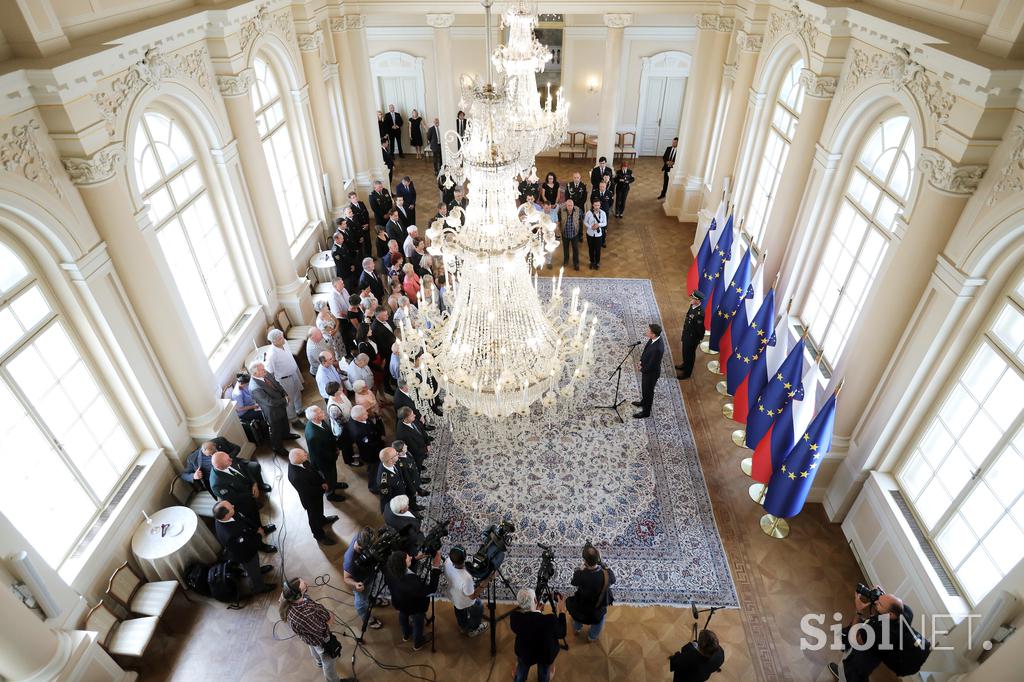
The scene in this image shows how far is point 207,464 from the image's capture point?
5902 mm

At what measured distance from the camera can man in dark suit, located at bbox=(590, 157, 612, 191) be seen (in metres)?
11.9

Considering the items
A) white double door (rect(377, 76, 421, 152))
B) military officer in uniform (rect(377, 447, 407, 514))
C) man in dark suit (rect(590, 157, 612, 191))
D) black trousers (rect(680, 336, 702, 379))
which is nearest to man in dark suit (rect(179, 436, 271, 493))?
military officer in uniform (rect(377, 447, 407, 514))

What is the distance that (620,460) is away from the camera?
6988 mm

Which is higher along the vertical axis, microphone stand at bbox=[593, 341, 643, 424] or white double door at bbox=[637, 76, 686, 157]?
white double door at bbox=[637, 76, 686, 157]

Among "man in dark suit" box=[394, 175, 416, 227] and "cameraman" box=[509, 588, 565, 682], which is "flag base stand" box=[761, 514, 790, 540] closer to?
"cameraman" box=[509, 588, 565, 682]

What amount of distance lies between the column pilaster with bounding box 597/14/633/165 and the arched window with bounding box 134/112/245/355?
7970 millimetres

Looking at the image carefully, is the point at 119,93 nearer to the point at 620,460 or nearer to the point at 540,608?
the point at 540,608

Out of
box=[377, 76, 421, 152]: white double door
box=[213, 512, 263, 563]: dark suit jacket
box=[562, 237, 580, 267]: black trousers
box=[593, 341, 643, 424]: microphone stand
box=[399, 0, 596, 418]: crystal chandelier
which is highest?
box=[399, 0, 596, 418]: crystal chandelier

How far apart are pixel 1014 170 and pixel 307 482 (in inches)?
250

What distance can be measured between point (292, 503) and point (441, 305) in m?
3.41

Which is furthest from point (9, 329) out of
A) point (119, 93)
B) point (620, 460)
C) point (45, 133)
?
point (620, 460)

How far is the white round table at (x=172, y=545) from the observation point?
5.28 meters

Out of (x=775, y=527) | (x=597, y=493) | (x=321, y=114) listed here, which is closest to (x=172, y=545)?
(x=597, y=493)

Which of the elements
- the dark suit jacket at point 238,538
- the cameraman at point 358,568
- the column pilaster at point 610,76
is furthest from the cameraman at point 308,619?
the column pilaster at point 610,76
